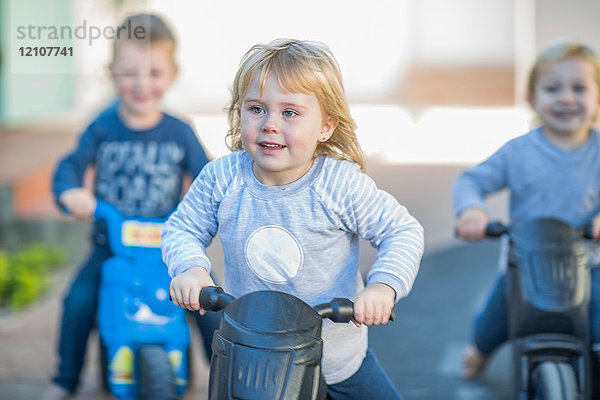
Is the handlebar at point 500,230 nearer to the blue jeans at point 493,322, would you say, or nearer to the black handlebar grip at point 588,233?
the black handlebar grip at point 588,233

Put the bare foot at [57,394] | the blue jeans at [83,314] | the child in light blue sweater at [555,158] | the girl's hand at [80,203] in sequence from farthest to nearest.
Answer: the bare foot at [57,394] < the blue jeans at [83,314] < the child in light blue sweater at [555,158] < the girl's hand at [80,203]

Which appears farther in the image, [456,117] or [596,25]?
[456,117]

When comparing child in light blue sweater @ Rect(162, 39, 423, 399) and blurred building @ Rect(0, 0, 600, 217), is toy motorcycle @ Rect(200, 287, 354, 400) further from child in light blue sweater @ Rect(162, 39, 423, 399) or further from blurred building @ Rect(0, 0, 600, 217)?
blurred building @ Rect(0, 0, 600, 217)

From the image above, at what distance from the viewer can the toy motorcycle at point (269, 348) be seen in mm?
1848

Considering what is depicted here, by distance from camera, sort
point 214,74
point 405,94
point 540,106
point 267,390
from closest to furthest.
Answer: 1. point 267,390
2. point 540,106
3. point 214,74
4. point 405,94

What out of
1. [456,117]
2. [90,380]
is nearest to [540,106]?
[90,380]

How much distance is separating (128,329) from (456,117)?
13913 mm

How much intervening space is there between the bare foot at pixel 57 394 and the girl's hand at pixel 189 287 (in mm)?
1964

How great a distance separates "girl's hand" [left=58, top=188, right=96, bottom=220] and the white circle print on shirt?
1153mm

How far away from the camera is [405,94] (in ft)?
62.0

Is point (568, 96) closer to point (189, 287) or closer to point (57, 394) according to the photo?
point (189, 287)

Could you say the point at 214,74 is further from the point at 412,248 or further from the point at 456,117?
the point at 412,248

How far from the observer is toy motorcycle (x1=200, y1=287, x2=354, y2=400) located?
1848 mm

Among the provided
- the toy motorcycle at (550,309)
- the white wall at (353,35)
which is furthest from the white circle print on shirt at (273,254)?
the white wall at (353,35)
